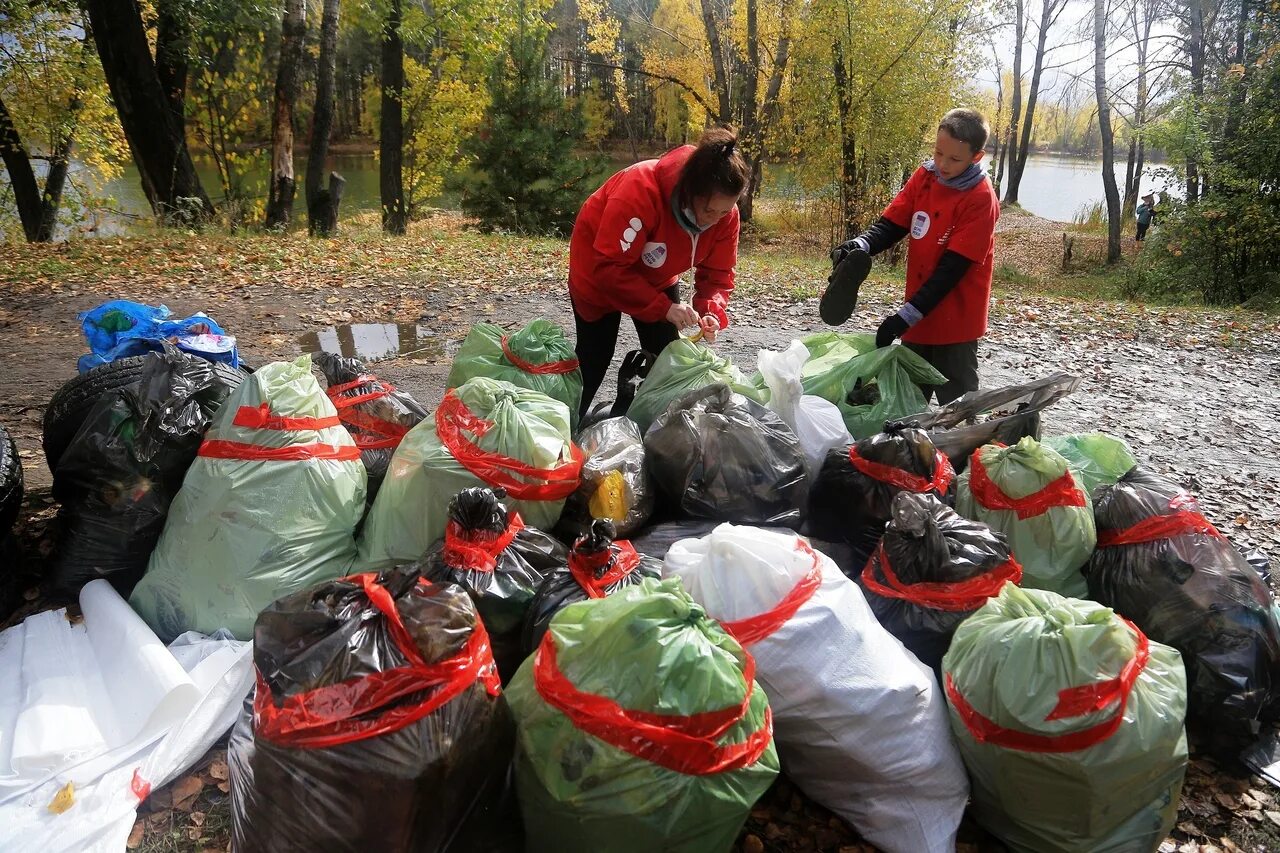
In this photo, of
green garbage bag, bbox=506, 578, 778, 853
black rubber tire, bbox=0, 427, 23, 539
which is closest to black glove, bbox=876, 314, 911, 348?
green garbage bag, bbox=506, 578, 778, 853

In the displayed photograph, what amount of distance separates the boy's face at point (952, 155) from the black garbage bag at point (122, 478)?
2.96 meters

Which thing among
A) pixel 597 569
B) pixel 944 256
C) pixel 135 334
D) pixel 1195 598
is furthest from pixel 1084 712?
pixel 135 334

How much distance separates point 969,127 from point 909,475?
1.53 metres

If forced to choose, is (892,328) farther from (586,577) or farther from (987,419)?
(586,577)

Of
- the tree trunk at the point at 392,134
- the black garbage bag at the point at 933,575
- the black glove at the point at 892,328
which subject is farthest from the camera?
the tree trunk at the point at 392,134

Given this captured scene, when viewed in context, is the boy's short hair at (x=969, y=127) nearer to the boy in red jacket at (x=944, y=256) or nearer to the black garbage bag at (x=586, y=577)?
the boy in red jacket at (x=944, y=256)

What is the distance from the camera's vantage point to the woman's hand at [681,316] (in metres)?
3.21

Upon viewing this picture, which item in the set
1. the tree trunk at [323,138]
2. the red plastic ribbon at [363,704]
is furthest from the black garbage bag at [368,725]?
the tree trunk at [323,138]

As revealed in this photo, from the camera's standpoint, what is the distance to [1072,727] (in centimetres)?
168

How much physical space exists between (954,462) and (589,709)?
1906 mm

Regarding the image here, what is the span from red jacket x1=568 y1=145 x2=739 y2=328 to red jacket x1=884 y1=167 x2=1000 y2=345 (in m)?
0.81

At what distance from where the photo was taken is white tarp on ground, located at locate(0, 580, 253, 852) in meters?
1.83

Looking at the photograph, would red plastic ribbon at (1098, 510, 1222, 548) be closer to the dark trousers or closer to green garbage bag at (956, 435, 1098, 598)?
green garbage bag at (956, 435, 1098, 598)

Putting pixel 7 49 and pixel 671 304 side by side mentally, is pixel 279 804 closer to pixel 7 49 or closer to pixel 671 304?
pixel 671 304
